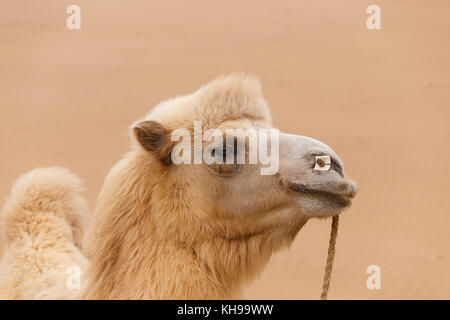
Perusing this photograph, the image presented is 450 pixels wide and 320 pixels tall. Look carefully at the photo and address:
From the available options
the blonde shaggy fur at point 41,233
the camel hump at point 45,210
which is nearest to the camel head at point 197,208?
the blonde shaggy fur at point 41,233

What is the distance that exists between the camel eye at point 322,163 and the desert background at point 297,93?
691 cm

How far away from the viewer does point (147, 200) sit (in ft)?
10.4

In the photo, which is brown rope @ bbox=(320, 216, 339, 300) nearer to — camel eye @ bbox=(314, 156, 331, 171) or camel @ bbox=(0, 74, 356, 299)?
camel @ bbox=(0, 74, 356, 299)

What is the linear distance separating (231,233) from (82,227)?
1.90 metres

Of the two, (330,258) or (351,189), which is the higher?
(351,189)

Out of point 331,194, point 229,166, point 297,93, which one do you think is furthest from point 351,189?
point 297,93

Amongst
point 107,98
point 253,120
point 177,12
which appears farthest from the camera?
point 177,12

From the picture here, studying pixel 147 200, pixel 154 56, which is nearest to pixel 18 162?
pixel 154 56

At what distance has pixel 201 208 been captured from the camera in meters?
3.14

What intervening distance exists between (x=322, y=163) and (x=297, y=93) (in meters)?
11.3

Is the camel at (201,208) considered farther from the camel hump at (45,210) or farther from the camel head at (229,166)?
the camel hump at (45,210)

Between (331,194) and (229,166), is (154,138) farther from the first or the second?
(331,194)

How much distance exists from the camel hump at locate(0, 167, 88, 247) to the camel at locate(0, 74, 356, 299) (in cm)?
108

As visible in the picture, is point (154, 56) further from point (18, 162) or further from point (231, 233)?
point (231, 233)
